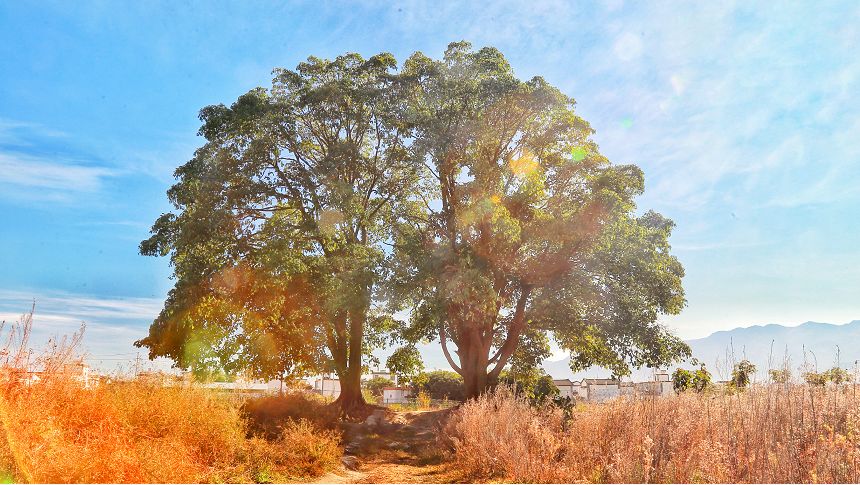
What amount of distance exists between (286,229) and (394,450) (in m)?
10.2

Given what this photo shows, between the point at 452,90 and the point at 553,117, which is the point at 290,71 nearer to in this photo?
the point at 452,90

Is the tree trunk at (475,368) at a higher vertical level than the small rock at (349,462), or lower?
higher

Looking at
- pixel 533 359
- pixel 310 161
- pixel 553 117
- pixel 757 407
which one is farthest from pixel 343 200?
pixel 757 407

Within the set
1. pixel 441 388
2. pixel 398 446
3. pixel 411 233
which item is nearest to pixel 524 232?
pixel 411 233

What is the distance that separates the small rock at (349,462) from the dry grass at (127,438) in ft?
3.47

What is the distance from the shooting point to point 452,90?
78.3 feet

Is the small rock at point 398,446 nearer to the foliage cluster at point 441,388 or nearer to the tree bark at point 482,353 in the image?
the tree bark at point 482,353

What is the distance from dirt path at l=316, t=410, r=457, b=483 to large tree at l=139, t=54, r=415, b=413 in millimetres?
2947

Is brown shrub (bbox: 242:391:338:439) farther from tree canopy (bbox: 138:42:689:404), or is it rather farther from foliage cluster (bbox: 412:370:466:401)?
foliage cluster (bbox: 412:370:466:401)

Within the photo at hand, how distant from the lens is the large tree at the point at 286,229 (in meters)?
23.7

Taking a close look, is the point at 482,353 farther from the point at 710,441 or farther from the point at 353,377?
the point at 710,441

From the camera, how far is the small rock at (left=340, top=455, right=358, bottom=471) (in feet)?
54.6

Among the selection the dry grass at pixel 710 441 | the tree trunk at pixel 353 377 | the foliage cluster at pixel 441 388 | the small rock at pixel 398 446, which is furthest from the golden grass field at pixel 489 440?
the foliage cluster at pixel 441 388

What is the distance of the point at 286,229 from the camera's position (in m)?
25.3
